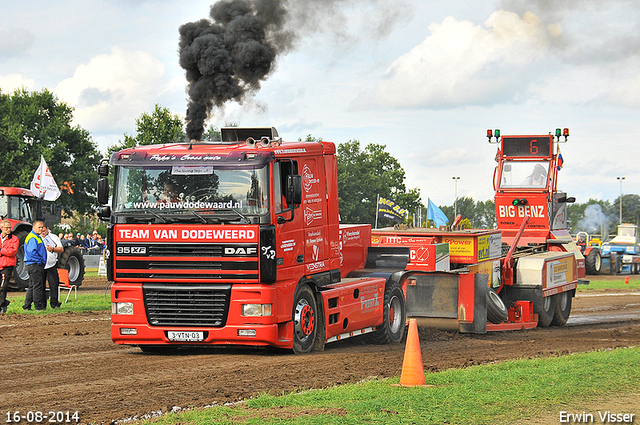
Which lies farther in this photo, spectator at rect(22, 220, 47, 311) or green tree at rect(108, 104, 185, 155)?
green tree at rect(108, 104, 185, 155)

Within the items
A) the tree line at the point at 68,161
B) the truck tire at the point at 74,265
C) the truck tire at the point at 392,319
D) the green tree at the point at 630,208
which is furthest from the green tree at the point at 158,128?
the green tree at the point at 630,208

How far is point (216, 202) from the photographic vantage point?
10.2m

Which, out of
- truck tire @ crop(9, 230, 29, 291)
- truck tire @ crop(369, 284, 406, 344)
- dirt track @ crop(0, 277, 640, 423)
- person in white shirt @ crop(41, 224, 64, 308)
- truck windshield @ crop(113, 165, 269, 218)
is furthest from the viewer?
truck tire @ crop(9, 230, 29, 291)

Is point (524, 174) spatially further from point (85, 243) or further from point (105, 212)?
point (85, 243)

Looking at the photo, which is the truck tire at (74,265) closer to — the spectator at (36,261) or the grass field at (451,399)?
the spectator at (36,261)

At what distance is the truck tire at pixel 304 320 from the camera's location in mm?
10837

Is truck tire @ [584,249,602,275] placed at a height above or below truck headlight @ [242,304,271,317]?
below

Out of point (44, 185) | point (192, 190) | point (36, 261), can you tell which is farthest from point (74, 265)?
point (192, 190)

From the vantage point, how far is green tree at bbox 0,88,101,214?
183ft

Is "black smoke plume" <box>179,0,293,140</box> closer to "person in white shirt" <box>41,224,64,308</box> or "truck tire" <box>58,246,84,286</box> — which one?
"person in white shirt" <box>41,224,64,308</box>

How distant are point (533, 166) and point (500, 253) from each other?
4252mm

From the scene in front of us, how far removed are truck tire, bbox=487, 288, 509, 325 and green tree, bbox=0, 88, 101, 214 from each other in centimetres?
4595

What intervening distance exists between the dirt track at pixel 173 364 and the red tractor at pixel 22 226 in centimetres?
673

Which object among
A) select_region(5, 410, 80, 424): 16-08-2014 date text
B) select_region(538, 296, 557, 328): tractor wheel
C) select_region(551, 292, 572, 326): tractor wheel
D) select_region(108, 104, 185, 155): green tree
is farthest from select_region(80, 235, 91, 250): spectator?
select_region(5, 410, 80, 424): 16-08-2014 date text
